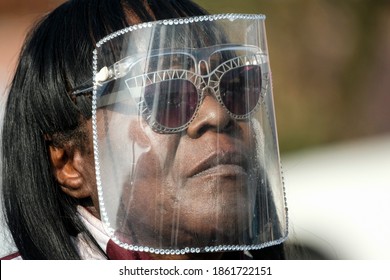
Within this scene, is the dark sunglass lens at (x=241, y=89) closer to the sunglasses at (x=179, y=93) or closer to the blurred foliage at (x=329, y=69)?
the sunglasses at (x=179, y=93)

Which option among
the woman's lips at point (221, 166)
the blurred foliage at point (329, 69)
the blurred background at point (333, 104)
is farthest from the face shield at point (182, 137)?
the blurred foliage at point (329, 69)

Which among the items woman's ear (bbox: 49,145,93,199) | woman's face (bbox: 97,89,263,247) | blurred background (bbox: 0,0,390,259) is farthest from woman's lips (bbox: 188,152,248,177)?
blurred background (bbox: 0,0,390,259)

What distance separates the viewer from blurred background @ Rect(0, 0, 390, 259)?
2.62m

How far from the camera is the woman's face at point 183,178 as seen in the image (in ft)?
4.42

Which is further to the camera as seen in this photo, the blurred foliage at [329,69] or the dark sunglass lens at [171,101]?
the blurred foliage at [329,69]

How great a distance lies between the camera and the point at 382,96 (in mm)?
2887

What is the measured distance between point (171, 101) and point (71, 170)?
0.75 ft

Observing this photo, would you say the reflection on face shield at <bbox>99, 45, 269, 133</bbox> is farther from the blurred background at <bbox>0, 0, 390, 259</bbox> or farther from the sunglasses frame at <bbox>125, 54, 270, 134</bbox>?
the blurred background at <bbox>0, 0, 390, 259</bbox>

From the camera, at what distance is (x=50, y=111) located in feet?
4.73

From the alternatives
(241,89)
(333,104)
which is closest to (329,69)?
(333,104)

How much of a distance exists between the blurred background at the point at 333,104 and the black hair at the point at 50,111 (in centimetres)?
111

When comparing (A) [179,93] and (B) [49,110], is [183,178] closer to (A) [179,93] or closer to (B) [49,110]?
(A) [179,93]

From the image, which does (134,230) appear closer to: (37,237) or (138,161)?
(138,161)
